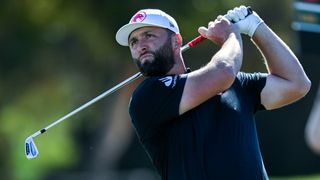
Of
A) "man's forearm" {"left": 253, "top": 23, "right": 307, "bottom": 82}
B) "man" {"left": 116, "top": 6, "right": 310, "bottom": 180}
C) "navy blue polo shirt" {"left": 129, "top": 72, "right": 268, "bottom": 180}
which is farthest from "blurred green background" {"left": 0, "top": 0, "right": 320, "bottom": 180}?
"navy blue polo shirt" {"left": 129, "top": 72, "right": 268, "bottom": 180}

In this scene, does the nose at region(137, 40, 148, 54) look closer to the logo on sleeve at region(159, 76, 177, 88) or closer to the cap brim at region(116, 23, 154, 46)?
the cap brim at region(116, 23, 154, 46)

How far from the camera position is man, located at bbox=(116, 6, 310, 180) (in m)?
5.60

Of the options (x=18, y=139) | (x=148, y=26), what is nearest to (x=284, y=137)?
(x=18, y=139)

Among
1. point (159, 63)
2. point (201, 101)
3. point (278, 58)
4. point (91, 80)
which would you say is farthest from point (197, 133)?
point (91, 80)

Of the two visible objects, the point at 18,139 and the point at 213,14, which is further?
the point at 18,139

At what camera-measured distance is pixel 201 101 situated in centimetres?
566

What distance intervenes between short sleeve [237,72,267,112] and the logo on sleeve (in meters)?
0.47

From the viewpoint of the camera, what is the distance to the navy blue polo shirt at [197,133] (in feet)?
18.3

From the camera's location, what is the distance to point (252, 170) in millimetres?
5645

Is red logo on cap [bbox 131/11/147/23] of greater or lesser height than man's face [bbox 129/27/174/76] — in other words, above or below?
above

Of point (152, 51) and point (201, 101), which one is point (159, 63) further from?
point (201, 101)

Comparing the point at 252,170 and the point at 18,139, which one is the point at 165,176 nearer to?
the point at 252,170

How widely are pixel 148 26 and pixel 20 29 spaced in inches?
650

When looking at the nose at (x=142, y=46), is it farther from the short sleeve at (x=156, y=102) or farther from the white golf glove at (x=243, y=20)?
the white golf glove at (x=243, y=20)
